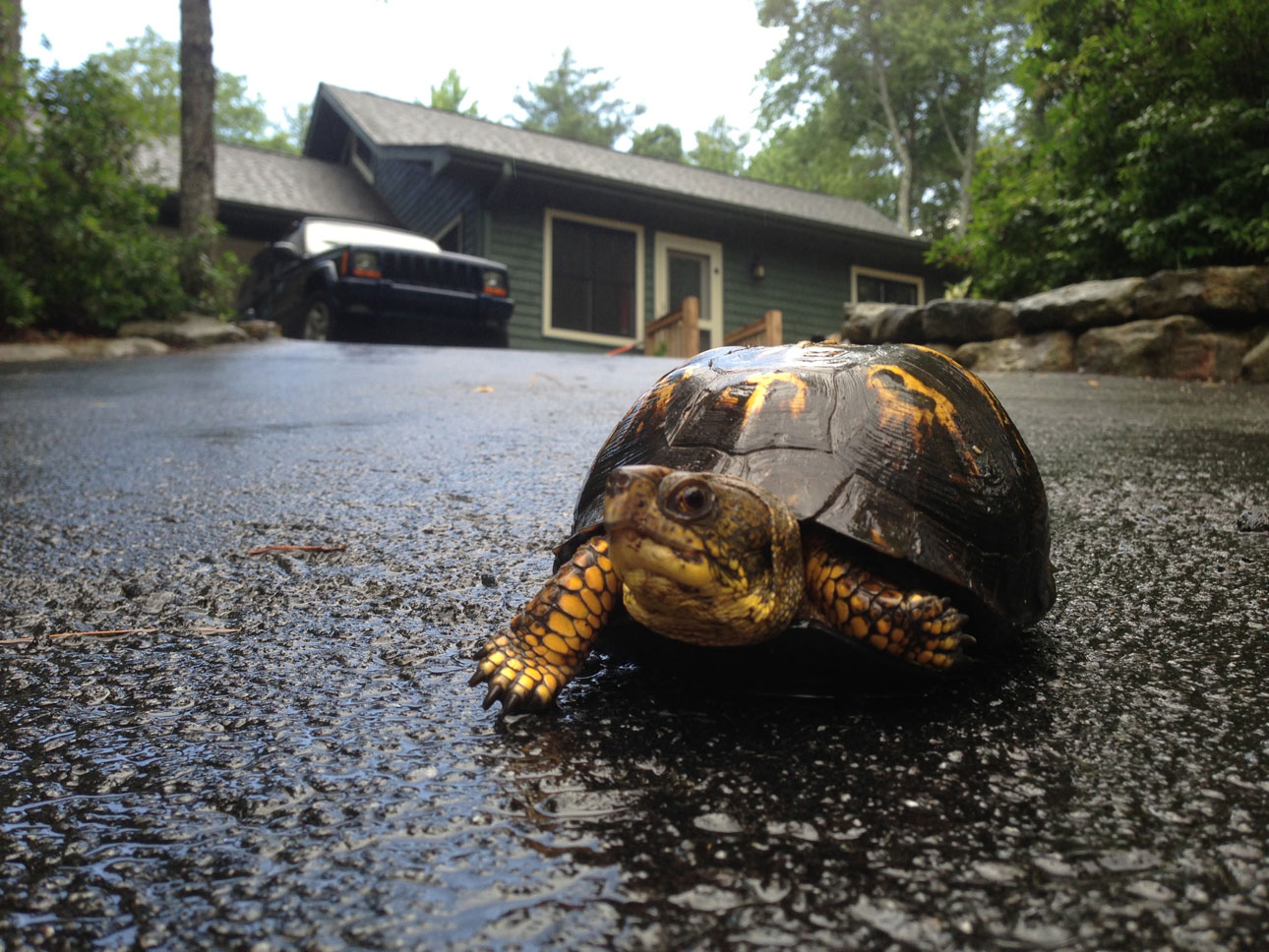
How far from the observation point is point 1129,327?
9562 millimetres

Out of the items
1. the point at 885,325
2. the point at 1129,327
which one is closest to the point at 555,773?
the point at 1129,327

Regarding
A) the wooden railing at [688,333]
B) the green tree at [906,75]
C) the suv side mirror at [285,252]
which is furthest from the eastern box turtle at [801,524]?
the green tree at [906,75]

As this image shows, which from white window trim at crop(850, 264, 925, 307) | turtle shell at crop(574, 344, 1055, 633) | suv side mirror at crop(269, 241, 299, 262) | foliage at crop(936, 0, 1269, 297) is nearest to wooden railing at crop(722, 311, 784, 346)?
foliage at crop(936, 0, 1269, 297)

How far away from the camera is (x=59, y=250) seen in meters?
11.7

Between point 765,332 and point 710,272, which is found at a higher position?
point 710,272

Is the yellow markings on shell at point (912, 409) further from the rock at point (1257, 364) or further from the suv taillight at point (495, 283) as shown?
the suv taillight at point (495, 283)

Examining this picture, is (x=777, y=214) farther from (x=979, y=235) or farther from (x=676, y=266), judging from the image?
(x=979, y=235)

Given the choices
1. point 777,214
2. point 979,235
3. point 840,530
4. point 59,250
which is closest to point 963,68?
point 777,214

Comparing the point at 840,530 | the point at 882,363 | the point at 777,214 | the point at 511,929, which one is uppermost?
the point at 777,214

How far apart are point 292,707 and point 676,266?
19572mm

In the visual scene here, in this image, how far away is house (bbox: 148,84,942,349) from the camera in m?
18.0

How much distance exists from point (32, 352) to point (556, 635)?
11.3m

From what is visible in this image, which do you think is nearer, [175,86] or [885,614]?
[885,614]

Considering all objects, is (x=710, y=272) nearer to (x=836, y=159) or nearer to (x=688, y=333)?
(x=688, y=333)
